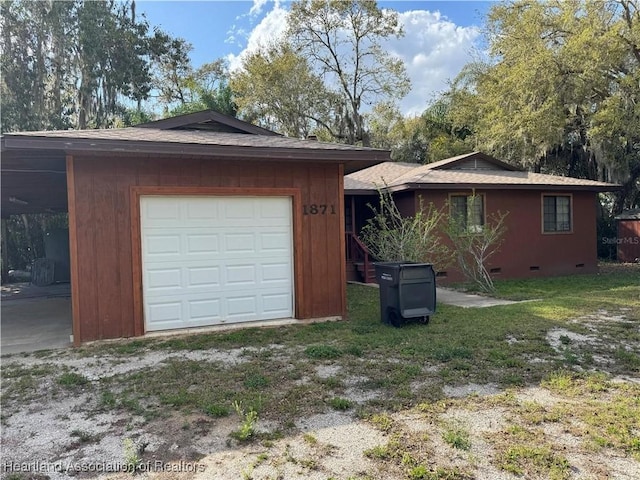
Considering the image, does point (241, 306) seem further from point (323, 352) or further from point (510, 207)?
point (510, 207)

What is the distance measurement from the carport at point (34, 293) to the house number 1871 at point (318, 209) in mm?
A: 3386

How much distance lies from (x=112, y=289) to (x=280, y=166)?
2939 mm

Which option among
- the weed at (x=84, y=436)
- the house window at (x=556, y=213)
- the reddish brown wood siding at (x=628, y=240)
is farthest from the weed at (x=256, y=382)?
the reddish brown wood siding at (x=628, y=240)

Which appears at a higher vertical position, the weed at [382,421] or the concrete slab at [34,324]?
the concrete slab at [34,324]

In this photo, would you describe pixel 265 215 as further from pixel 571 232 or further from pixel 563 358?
pixel 571 232

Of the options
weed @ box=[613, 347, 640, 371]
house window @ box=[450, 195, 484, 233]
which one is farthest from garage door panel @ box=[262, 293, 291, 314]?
house window @ box=[450, 195, 484, 233]

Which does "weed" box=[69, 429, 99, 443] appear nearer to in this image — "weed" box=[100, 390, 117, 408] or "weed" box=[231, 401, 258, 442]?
"weed" box=[100, 390, 117, 408]

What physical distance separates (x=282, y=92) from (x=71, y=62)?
10.0 metres

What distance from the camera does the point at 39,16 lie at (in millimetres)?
15625

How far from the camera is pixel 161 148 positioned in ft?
19.5

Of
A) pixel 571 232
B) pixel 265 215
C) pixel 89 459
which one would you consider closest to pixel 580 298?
pixel 571 232

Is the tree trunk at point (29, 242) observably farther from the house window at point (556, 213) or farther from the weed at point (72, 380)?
the house window at point (556, 213)

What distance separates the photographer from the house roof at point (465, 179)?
1178cm

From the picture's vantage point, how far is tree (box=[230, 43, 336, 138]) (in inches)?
919
